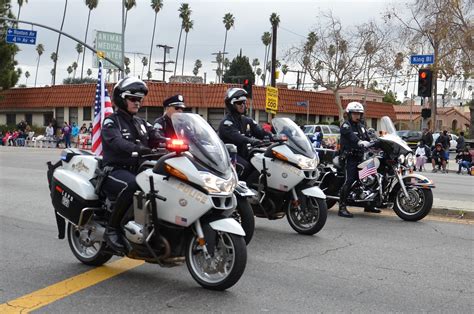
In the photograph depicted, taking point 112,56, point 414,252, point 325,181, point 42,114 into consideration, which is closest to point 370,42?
point 112,56

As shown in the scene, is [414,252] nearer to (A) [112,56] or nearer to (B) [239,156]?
(B) [239,156]

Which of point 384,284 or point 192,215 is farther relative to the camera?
point 384,284

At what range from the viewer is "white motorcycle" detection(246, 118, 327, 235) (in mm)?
7371

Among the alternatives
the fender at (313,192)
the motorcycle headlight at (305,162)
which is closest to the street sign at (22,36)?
the motorcycle headlight at (305,162)

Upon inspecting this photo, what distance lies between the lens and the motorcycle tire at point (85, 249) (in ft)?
19.1

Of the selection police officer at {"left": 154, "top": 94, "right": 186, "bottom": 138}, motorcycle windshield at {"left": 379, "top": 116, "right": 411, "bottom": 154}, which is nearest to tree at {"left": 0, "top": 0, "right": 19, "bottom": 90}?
police officer at {"left": 154, "top": 94, "right": 186, "bottom": 138}

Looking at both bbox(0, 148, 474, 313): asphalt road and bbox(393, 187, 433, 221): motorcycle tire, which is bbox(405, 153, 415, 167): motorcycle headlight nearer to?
bbox(393, 187, 433, 221): motorcycle tire

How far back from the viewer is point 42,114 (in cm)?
4934

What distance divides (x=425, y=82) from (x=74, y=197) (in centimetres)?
1488

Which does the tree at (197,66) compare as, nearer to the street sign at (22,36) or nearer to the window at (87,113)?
the window at (87,113)

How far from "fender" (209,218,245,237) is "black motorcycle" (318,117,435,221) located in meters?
4.54

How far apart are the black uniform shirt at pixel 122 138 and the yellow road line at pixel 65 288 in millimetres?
1124

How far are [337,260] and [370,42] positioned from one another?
124 ft

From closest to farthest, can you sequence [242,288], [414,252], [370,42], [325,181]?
1. [242,288]
2. [414,252]
3. [325,181]
4. [370,42]
